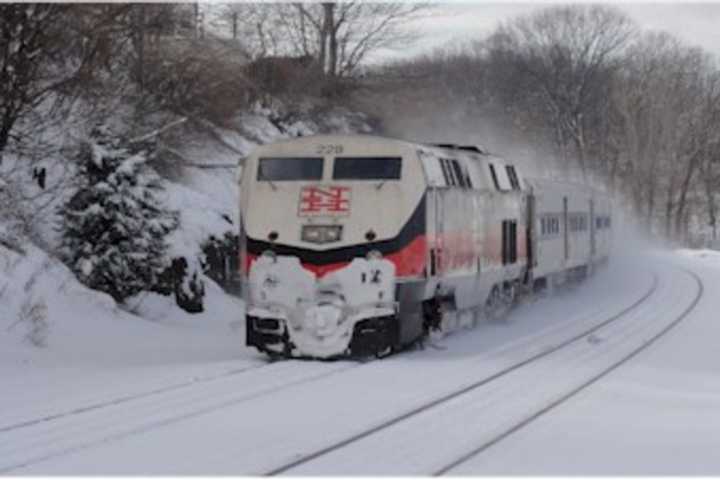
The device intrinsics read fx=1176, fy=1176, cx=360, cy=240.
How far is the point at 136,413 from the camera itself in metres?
11.4

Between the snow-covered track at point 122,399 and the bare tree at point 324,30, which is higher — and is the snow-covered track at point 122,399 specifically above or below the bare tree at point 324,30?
below

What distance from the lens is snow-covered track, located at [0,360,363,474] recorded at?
9742 mm

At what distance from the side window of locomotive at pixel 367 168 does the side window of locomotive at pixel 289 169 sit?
0.28 meters

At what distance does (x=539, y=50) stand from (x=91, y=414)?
61.4 meters

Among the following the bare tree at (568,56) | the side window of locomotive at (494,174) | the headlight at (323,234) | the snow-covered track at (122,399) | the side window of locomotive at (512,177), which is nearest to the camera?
the snow-covered track at (122,399)

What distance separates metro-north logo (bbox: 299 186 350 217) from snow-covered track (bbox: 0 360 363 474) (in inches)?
90.5

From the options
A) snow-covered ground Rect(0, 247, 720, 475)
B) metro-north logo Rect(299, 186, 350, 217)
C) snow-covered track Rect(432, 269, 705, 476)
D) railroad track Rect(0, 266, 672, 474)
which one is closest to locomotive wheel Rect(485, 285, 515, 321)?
snow-covered ground Rect(0, 247, 720, 475)

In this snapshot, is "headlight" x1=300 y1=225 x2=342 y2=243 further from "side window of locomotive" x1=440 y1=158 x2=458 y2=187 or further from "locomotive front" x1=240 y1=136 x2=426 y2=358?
"side window of locomotive" x1=440 y1=158 x2=458 y2=187

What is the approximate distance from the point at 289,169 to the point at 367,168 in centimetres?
113

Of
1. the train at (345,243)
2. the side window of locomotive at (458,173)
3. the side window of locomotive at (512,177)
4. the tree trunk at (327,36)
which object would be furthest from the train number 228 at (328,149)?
the tree trunk at (327,36)

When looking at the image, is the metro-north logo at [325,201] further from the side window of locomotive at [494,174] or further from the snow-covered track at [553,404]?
the side window of locomotive at [494,174]

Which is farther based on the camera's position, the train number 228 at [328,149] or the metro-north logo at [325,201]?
the train number 228 at [328,149]

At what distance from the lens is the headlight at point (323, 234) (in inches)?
628

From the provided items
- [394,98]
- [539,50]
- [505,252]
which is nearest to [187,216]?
[505,252]
